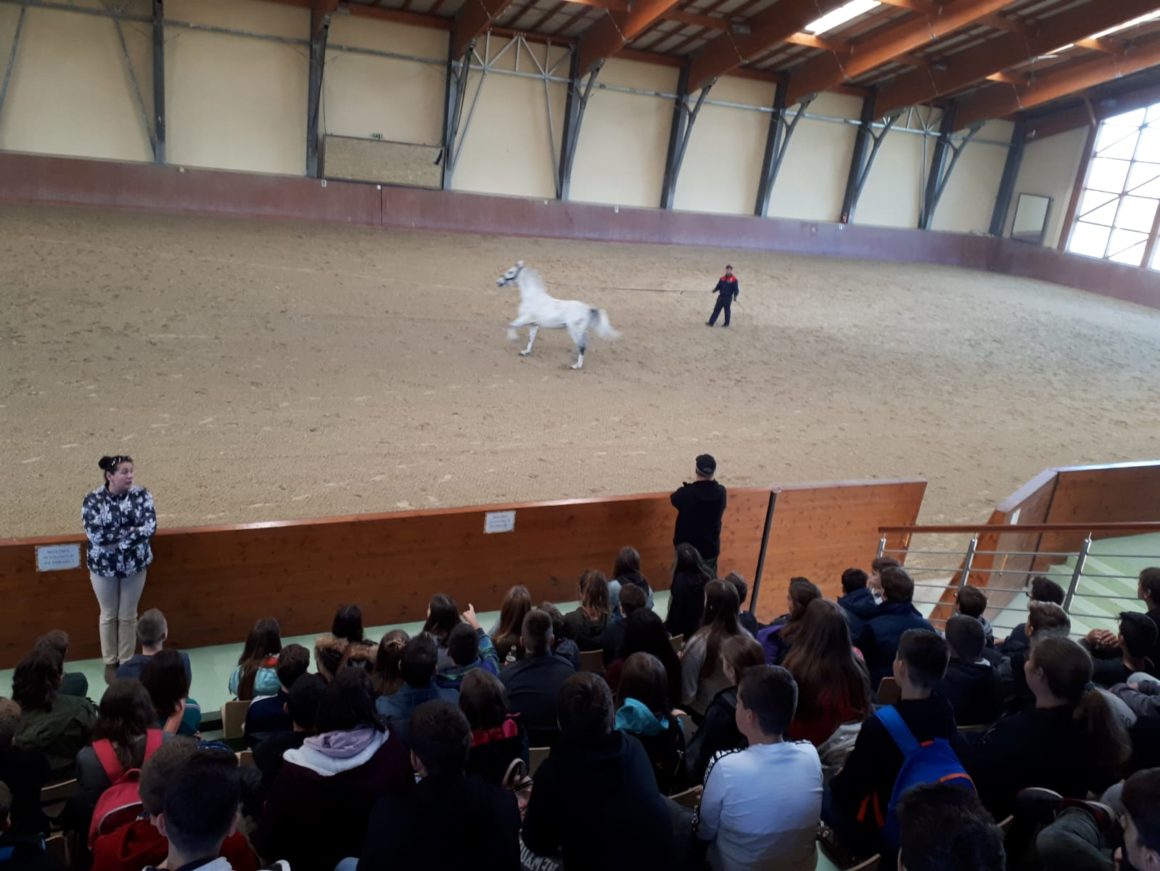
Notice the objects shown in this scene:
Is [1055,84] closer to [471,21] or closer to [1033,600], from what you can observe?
[471,21]

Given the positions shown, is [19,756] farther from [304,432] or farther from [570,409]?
[570,409]

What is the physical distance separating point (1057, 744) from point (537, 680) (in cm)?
199

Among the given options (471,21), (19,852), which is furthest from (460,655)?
(471,21)

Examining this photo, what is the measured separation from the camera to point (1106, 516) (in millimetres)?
9375

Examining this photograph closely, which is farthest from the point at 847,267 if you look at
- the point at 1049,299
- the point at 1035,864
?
the point at 1035,864

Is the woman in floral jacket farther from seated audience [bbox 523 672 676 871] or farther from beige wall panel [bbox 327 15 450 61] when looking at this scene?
beige wall panel [bbox 327 15 450 61]

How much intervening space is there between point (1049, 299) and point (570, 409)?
18.7 m

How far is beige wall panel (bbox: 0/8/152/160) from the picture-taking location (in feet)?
58.6

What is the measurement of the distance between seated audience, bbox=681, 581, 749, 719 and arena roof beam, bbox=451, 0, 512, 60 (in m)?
17.9

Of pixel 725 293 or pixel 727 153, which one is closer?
pixel 725 293

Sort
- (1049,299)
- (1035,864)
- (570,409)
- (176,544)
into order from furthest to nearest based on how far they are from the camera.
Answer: (1049,299) < (570,409) < (176,544) < (1035,864)

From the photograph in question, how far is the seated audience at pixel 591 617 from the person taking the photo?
15.9 ft

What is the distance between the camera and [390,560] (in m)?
6.37

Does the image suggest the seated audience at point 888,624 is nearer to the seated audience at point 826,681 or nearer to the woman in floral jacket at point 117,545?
the seated audience at point 826,681
